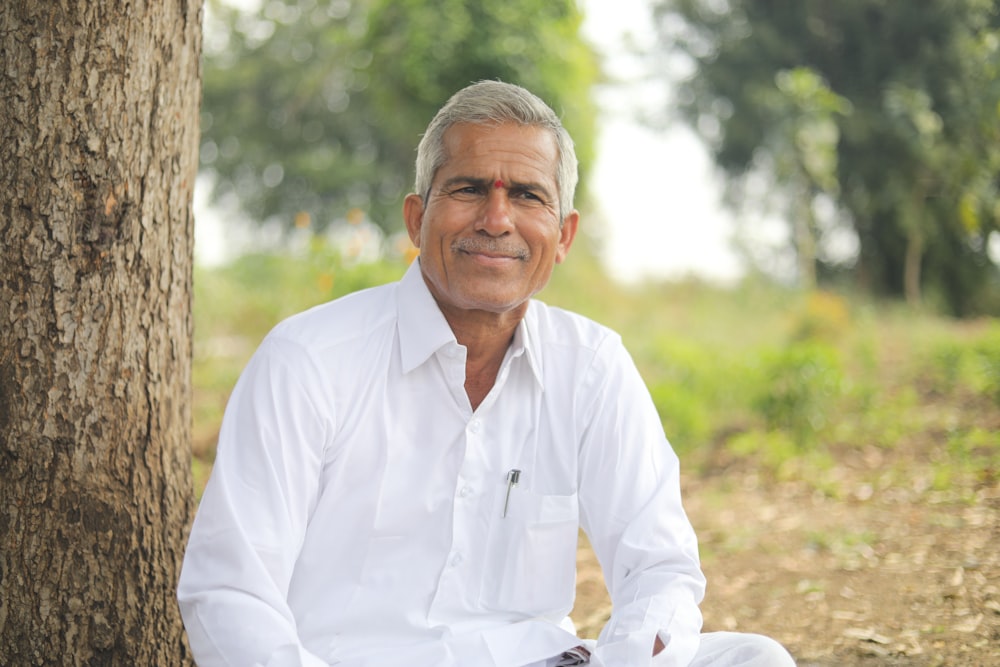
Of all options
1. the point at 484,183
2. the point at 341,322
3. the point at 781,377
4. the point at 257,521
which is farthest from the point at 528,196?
the point at 781,377

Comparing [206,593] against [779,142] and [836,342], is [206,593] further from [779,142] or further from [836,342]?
[779,142]

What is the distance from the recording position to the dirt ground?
342 cm

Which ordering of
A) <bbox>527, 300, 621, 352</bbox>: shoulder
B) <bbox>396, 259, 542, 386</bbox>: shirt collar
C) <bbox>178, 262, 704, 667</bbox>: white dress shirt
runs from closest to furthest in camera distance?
<bbox>178, 262, 704, 667</bbox>: white dress shirt, <bbox>396, 259, 542, 386</bbox>: shirt collar, <bbox>527, 300, 621, 352</bbox>: shoulder

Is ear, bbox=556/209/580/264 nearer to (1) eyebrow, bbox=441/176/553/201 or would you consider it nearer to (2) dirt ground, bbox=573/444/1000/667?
(1) eyebrow, bbox=441/176/553/201

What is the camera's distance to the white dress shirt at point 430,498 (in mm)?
2016

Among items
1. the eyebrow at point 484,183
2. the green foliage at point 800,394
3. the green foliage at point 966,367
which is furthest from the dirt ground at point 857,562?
the eyebrow at point 484,183

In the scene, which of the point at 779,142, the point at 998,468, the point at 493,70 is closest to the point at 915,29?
the point at 779,142

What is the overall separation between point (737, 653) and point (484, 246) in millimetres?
1100

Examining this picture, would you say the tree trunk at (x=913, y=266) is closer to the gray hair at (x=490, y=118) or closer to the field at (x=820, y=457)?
the field at (x=820, y=457)

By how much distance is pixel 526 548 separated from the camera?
7.48 feet

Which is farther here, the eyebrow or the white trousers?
the eyebrow

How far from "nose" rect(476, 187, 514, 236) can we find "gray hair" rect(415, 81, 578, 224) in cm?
16

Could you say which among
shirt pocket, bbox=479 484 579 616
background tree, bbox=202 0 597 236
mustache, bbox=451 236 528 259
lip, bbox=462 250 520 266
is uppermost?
background tree, bbox=202 0 597 236

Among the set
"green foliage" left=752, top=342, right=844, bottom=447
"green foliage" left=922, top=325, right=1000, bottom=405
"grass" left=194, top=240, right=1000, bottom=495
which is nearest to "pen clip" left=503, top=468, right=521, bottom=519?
"grass" left=194, top=240, right=1000, bottom=495
